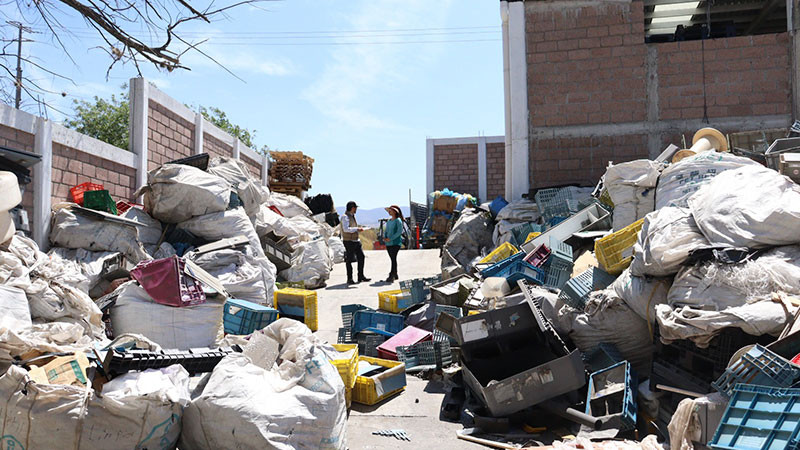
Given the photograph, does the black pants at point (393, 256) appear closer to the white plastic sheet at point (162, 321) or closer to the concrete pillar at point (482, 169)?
the white plastic sheet at point (162, 321)

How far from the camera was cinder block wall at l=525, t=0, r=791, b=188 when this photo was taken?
8.60 metres

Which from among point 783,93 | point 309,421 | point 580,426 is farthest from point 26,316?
point 783,93

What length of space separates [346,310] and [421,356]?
150cm

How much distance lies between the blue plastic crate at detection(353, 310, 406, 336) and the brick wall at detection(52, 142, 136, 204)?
12.2 feet

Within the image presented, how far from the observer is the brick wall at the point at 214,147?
10.5 meters

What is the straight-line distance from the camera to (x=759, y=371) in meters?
2.75

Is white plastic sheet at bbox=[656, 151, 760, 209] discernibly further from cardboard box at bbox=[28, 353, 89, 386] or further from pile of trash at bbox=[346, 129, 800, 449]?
cardboard box at bbox=[28, 353, 89, 386]

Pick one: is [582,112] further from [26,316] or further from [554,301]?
[26,316]

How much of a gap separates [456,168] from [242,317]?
593 inches

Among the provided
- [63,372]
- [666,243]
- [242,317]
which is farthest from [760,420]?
[242,317]

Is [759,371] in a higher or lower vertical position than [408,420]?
higher

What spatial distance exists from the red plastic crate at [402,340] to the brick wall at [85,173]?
13.7ft

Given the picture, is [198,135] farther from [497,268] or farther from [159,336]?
[497,268]

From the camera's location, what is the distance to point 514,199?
9.56 m
